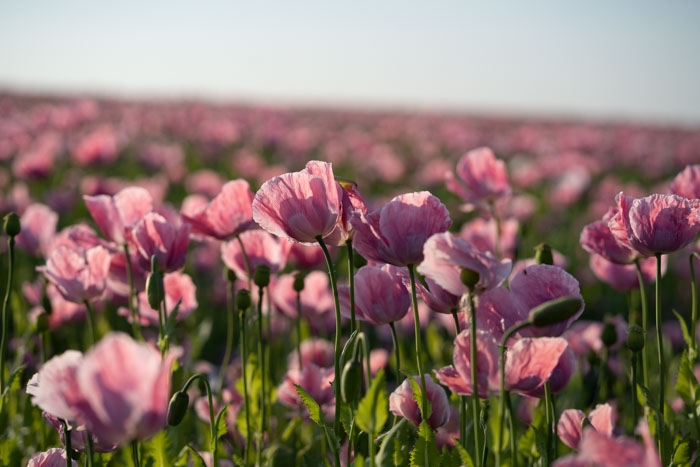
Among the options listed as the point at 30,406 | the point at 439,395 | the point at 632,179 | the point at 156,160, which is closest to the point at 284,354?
the point at 30,406

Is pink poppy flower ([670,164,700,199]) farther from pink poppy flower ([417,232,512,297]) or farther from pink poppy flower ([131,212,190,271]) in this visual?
pink poppy flower ([131,212,190,271])

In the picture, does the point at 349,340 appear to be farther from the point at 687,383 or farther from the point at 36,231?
the point at 36,231

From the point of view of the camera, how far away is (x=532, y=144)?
9688mm

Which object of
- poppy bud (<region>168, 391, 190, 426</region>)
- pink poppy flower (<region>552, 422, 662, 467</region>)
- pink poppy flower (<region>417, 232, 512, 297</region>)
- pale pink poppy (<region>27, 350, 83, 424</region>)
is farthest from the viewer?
poppy bud (<region>168, 391, 190, 426</region>)

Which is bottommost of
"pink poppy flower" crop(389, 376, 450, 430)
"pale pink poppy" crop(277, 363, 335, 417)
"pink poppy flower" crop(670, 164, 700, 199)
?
"pale pink poppy" crop(277, 363, 335, 417)

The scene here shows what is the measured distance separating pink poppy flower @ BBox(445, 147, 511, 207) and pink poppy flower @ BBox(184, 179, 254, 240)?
33.3 inches

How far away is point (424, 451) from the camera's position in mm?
1238

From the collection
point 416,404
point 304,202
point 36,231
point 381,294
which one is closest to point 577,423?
point 416,404

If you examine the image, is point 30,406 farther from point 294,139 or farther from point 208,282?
point 294,139

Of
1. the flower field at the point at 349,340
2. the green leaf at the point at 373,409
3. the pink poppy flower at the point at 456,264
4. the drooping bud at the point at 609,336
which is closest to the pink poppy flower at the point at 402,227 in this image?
the flower field at the point at 349,340

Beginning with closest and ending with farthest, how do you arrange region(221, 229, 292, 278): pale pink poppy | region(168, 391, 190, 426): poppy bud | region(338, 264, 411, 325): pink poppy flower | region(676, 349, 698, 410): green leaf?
region(168, 391, 190, 426): poppy bud
region(338, 264, 411, 325): pink poppy flower
region(676, 349, 698, 410): green leaf
region(221, 229, 292, 278): pale pink poppy

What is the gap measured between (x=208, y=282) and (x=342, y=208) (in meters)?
3.63

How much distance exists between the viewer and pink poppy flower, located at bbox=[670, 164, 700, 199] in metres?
1.69

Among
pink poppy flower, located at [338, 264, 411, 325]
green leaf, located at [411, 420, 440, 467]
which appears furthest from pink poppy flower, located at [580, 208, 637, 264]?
green leaf, located at [411, 420, 440, 467]
